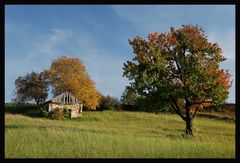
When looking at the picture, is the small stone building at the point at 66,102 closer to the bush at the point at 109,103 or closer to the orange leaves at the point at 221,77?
the bush at the point at 109,103

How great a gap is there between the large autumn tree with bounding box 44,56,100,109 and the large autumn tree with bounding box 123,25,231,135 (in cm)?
4090

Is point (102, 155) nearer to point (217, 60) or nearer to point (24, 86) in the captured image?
point (217, 60)

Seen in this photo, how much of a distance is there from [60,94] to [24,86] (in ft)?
45.7

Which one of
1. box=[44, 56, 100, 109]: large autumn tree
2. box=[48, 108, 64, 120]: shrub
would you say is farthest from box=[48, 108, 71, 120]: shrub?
box=[44, 56, 100, 109]: large autumn tree

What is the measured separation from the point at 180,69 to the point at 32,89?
5401 centimetres

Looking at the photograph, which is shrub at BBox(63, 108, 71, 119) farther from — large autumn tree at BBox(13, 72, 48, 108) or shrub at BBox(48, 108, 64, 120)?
large autumn tree at BBox(13, 72, 48, 108)

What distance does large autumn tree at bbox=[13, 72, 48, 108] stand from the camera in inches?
3051

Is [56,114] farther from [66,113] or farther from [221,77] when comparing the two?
[221,77]

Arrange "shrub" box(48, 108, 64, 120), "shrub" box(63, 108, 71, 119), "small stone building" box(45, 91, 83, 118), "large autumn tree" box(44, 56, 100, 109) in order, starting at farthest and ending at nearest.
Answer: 1. "large autumn tree" box(44, 56, 100, 109)
2. "small stone building" box(45, 91, 83, 118)
3. "shrub" box(63, 108, 71, 119)
4. "shrub" box(48, 108, 64, 120)

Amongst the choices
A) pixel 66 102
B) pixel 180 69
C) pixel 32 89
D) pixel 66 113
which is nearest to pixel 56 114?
pixel 66 113

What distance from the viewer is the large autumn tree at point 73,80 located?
234 feet

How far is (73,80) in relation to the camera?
71188 mm

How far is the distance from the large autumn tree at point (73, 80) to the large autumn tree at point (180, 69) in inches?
1610

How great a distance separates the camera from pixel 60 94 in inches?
2756
